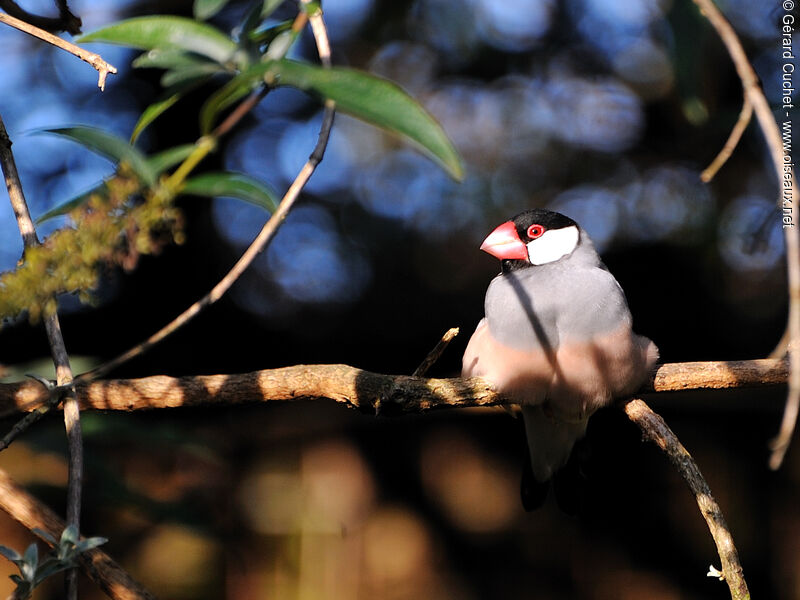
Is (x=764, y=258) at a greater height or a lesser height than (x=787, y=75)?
lesser

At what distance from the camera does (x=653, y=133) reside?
3561 mm

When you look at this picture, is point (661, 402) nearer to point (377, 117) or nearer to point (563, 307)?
point (563, 307)

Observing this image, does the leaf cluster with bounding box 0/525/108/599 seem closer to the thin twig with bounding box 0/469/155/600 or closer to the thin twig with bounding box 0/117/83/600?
the thin twig with bounding box 0/117/83/600

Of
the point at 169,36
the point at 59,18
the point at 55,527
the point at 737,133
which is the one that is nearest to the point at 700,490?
the point at 737,133

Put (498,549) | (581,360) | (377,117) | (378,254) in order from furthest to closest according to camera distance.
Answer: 1. (378,254)
2. (498,549)
3. (581,360)
4. (377,117)

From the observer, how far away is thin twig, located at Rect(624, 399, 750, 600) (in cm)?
121

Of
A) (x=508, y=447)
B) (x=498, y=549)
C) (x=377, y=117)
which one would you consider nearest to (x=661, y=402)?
(x=508, y=447)

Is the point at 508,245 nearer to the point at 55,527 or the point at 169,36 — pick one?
the point at 55,527

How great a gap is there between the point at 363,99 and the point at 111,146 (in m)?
0.19

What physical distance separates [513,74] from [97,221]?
10.4 feet

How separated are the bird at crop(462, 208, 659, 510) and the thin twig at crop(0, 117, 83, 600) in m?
0.91

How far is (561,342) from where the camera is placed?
5.87 ft

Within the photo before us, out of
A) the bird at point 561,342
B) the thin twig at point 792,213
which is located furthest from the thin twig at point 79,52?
the bird at point 561,342

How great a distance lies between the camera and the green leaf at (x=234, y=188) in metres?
0.65
